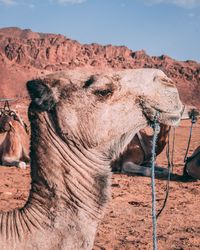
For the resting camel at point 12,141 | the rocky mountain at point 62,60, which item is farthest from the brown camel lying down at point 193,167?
the rocky mountain at point 62,60

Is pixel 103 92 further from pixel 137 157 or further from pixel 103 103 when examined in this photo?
pixel 137 157

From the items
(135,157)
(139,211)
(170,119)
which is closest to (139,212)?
(139,211)

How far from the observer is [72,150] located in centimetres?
298

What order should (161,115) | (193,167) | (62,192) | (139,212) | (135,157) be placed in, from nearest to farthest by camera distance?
(62,192) < (161,115) < (139,212) < (193,167) < (135,157)

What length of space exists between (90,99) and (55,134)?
0.94 ft

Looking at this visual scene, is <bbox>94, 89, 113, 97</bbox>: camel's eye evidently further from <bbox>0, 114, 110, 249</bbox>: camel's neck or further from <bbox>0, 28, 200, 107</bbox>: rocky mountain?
<bbox>0, 28, 200, 107</bbox>: rocky mountain

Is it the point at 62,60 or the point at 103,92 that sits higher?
the point at 62,60

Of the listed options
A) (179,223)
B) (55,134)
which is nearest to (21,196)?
(179,223)

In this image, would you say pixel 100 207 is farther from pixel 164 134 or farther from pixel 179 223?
pixel 164 134

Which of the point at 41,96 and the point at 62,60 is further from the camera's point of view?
A: the point at 62,60

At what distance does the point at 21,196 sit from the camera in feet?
27.2

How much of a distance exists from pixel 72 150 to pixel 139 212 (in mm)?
4738

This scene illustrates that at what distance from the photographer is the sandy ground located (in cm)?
607

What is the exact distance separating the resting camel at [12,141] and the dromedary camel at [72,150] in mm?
9165
